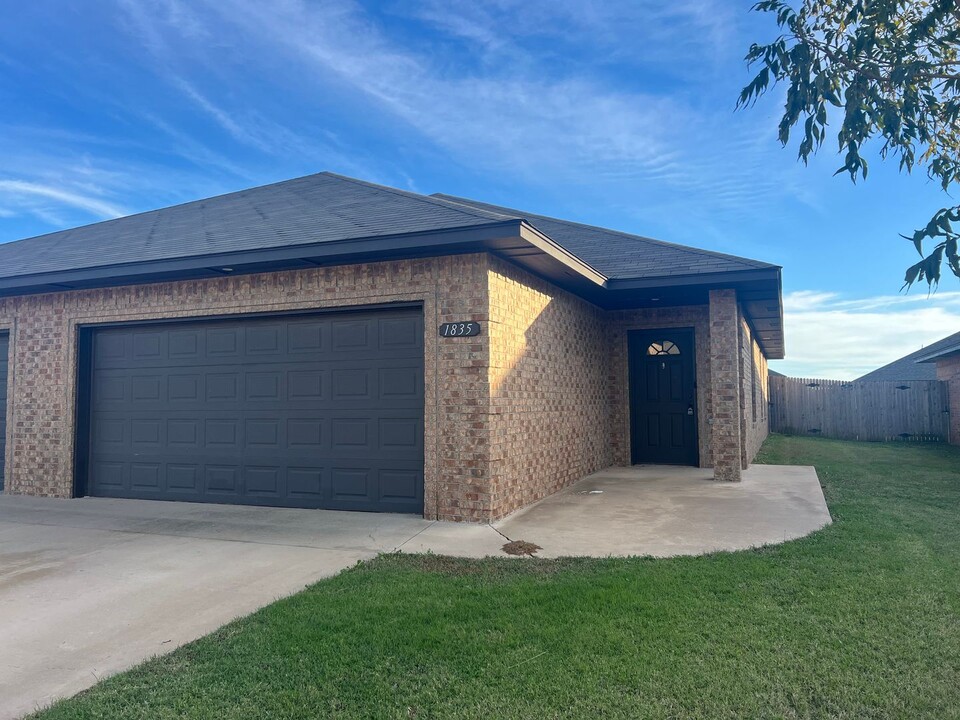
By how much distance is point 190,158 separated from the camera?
13.0 m

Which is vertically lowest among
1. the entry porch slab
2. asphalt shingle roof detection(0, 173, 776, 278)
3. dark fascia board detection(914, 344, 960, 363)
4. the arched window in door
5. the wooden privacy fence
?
the entry porch slab

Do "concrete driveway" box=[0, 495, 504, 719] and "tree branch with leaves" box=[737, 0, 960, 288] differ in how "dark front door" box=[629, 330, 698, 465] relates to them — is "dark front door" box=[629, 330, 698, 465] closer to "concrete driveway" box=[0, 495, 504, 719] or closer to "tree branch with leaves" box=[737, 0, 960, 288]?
"concrete driveway" box=[0, 495, 504, 719]

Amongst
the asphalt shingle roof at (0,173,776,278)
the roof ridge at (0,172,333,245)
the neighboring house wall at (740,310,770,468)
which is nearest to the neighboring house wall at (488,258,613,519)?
the asphalt shingle roof at (0,173,776,278)

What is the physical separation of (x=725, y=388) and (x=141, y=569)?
8.40 m

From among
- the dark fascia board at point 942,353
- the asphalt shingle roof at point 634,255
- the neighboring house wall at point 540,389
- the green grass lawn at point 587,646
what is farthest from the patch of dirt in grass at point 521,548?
the dark fascia board at point 942,353

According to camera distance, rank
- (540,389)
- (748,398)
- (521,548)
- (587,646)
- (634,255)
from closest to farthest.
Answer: (587,646) < (521,548) < (540,389) < (634,255) < (748,398)

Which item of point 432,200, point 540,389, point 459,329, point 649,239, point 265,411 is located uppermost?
point 649,239

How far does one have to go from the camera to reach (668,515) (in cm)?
722

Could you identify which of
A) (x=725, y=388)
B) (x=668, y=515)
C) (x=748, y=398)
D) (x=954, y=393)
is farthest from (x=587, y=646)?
(x=954, y=393)

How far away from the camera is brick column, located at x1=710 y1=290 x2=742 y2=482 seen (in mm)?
9914

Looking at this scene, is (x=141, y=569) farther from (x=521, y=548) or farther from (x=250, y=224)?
(x=250, y=224)

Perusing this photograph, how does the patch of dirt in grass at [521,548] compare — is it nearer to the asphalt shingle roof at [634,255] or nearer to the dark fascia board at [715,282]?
the asphalt shingle roof at [634,255]

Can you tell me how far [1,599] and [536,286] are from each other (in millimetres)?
6472

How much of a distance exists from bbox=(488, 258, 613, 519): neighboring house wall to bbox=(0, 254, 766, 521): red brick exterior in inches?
1.1
